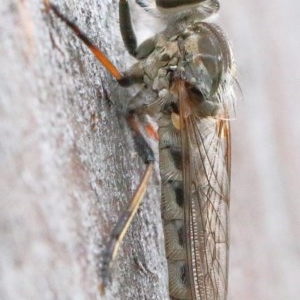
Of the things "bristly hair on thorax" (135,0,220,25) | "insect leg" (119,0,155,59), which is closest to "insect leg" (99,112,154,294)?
"insect leg" (119,0,155,59)

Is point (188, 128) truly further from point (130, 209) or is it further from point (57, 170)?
point (57, 170)

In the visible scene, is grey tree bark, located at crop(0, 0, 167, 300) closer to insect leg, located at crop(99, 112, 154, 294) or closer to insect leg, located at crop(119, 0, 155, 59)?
insect leg, located at crop(99, 112, 154, 294)

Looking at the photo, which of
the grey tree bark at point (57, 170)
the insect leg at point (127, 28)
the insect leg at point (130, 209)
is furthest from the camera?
the insect leg at point (127, 28)

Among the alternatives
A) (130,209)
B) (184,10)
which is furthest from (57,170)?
(184,10)

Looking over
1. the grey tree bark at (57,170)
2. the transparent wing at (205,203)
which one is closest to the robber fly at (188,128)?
the transparent wing at (205,203)

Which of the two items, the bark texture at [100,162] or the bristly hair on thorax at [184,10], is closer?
the bark texture at [100,162]

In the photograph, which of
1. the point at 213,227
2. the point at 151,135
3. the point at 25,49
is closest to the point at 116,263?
the point at 25,49

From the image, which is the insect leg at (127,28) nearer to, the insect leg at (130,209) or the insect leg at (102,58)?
the insect leg at (102,58)

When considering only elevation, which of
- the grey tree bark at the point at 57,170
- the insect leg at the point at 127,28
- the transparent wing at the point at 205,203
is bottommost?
the transparent wing at the point at 205,203
